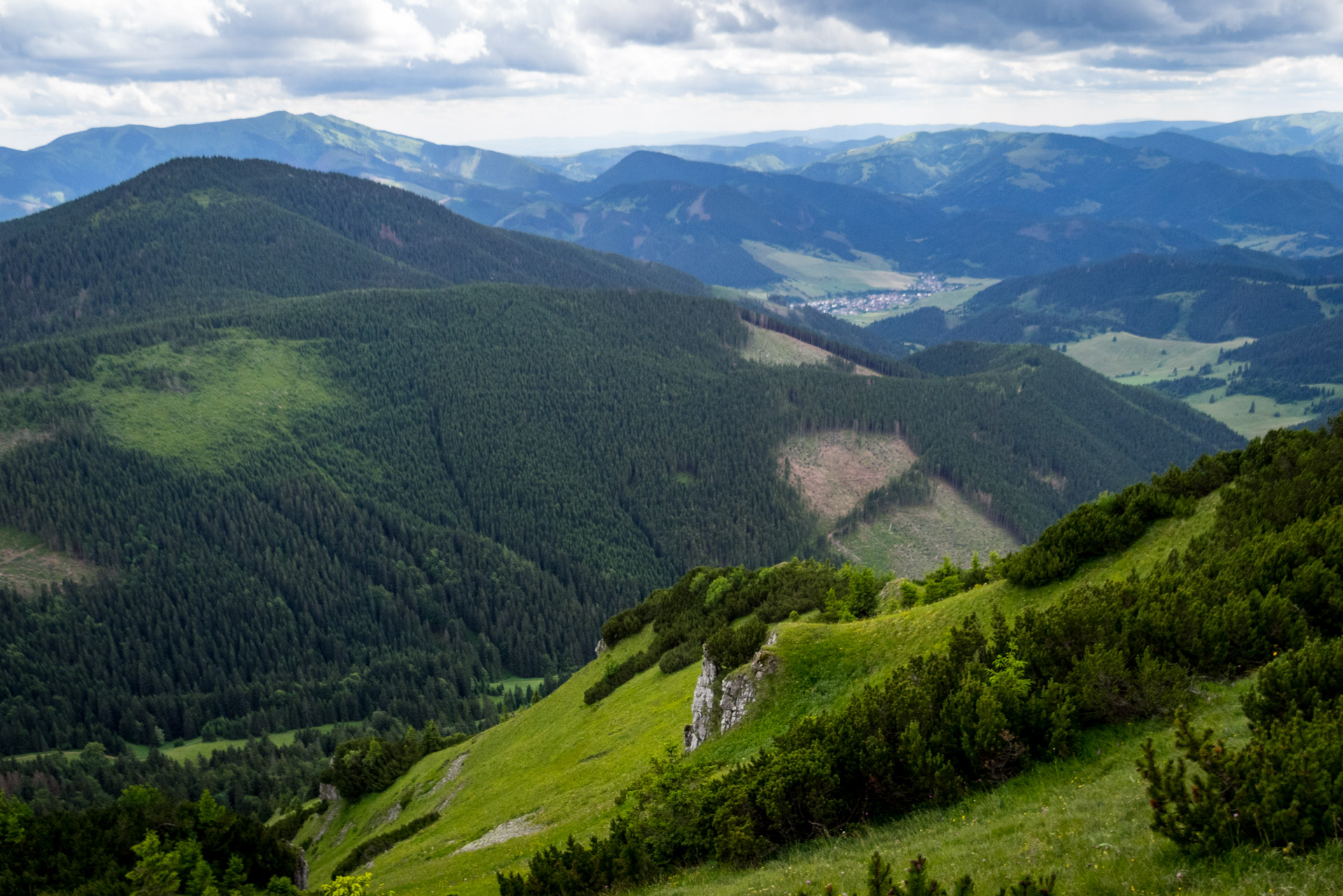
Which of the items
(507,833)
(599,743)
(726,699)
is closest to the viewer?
(726,699)

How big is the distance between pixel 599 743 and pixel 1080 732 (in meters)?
47.8

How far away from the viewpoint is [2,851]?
4947cm

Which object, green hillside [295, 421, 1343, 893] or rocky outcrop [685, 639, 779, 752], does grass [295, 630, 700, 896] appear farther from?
rocky outcrop [685, 639, 779, 752]

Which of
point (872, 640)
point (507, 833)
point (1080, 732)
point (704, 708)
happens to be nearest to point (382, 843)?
point (507, 833)

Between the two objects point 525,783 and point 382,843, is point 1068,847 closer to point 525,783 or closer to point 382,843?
point 525,783

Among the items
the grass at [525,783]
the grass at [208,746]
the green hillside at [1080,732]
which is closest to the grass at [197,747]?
the grass at [208,746]

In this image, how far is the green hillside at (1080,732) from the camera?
21344 millimetres

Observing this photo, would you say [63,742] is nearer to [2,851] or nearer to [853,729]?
[2,851]

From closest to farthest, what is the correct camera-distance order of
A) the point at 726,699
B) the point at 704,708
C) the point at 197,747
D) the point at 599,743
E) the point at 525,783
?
the point at 726,699 → the point at 704,708 → the point at 599,743 → the point at 525,783 → the point at 197,747

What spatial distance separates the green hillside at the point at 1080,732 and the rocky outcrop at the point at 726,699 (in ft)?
1.42

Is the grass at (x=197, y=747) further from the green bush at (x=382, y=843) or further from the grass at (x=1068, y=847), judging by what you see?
the grass at (x=1068, y=847)

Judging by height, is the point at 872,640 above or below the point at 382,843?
above

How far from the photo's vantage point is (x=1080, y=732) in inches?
1236

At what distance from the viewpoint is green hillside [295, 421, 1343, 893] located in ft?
70.0
